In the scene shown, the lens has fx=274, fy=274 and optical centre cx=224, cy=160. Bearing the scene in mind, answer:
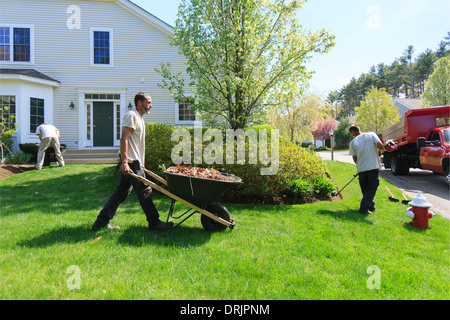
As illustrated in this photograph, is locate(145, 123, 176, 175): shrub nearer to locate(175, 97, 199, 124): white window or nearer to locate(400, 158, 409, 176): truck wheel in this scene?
Answer: locate(175, 97, 199, 124): white window

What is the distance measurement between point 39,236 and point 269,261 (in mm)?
3287

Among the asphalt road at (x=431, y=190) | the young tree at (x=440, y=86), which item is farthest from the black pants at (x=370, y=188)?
the young tree at (x=440, y=86)

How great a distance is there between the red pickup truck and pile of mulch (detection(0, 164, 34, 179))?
14.3m

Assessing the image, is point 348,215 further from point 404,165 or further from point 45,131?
point 45,131

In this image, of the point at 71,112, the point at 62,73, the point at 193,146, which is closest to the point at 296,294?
the point at 193,146

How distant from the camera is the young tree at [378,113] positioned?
29.7 m

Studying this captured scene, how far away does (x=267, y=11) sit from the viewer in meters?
8.35

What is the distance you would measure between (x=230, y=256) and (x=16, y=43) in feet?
57.4

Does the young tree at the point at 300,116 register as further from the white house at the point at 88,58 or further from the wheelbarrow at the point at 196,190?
the wheelbarrow at the point at 196,190

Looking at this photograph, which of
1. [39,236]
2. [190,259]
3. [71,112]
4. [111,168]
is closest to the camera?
[190,259]

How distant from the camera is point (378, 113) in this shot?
30281 mm

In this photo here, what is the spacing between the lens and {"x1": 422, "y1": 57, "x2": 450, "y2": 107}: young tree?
85.5 ft

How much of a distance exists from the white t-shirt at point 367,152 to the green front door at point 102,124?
12.9 meters

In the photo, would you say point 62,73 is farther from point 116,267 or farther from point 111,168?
point 116,267
